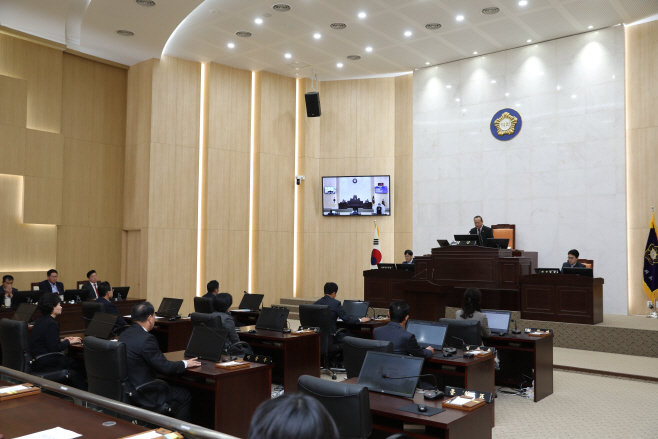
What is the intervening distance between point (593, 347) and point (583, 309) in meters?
0.61

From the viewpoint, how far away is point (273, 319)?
242 inches

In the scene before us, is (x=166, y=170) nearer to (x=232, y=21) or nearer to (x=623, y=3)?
(x=232, y=21)

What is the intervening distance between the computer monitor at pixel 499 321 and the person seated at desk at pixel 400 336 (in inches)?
64.7

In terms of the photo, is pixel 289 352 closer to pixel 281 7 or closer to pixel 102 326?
pixel 102 326

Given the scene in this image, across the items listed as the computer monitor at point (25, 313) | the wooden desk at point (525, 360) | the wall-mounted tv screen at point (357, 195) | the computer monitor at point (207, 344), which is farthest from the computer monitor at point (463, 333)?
the wall-mounted tv screen at point (357, 195)

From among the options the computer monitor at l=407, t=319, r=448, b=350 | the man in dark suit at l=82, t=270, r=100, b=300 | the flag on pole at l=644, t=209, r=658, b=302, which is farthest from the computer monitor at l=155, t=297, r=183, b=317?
the flag on pole at l=644, t=209, r=658, b=302

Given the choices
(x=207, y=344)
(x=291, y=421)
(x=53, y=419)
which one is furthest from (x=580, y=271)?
(x=291, y=421)

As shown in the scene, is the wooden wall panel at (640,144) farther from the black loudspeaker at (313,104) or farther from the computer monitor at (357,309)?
the black loudspeaker at (313,104)

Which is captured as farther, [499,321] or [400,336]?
[499,321]

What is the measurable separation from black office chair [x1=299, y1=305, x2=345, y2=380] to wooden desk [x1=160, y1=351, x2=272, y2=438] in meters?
2.11

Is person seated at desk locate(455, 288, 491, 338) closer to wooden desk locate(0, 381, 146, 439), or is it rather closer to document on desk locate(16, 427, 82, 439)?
wooden desk locate(0, 381, 146, 439)

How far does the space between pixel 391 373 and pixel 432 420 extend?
580mm

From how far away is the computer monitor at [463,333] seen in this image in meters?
5.37

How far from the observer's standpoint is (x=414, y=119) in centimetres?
1313
